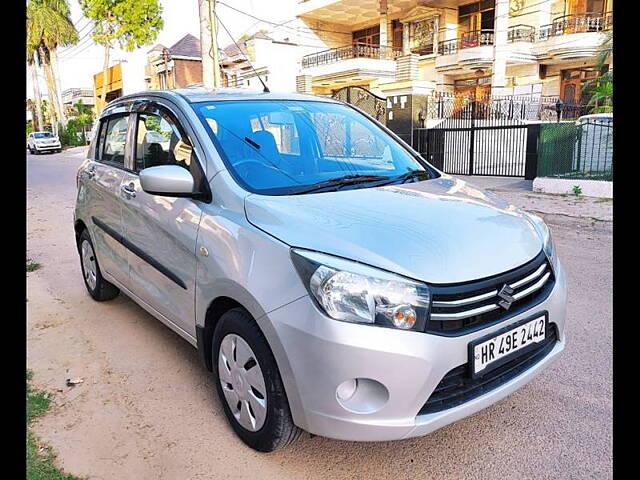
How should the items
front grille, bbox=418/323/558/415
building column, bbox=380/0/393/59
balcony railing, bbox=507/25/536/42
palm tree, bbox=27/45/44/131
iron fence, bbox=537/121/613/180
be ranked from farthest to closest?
1. palm tree, bbox=27/45/44/131
2. building column, bbox=380/0/393/59
3. balcony railing, bbox=507/25/536/42
4. iron fence, bbox=537/121/613/180
5. front grille, bbox=418/323/558/415

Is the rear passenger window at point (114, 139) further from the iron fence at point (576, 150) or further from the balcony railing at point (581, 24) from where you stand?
the balcony railing at point (581, 24)

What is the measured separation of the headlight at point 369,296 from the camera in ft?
6.96

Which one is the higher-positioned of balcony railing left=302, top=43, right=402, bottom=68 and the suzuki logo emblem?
balcony railing left=302, top=43, right=402, bottom=68

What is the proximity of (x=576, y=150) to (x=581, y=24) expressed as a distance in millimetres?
→ 16913

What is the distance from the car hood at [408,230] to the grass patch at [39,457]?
150 cm

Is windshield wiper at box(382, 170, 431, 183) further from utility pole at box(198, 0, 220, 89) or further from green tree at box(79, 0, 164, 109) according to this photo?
green tree at box(79, 0, 164, 109)

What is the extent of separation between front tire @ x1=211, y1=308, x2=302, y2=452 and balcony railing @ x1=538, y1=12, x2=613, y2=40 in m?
26.3

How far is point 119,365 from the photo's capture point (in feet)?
12.1

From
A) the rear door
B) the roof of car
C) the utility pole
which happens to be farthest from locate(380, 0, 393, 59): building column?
the roof of car

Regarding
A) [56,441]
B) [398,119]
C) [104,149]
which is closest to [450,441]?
[56,441]

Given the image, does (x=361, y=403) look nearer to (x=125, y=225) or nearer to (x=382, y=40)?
(x=125, y=225)

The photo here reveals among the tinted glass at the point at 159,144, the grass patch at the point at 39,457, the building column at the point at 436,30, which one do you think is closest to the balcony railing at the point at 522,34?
the building column at the point at 436,30

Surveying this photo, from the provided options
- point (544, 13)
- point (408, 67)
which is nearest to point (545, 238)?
point (408, 67)

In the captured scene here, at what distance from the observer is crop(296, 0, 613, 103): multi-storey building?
2489 cm
